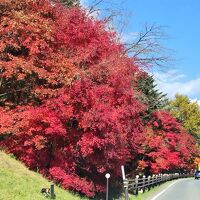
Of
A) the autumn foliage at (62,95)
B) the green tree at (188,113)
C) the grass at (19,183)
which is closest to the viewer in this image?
the grass at (19,183)

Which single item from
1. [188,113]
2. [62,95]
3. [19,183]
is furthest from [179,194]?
[188,113]

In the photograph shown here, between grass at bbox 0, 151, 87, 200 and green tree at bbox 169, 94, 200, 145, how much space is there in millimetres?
93127

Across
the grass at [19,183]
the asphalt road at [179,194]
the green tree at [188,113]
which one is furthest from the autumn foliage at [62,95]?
the green tree at [188,113]

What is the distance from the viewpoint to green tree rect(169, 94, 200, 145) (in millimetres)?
108375

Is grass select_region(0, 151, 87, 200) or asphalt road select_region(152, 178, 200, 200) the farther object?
asphalt road select_region(152, 178, 200, 200)

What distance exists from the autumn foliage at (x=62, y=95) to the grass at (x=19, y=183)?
0.96 meters

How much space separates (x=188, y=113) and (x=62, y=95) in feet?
318

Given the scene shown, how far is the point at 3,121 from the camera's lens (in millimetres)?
16578

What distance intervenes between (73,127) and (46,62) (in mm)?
2821

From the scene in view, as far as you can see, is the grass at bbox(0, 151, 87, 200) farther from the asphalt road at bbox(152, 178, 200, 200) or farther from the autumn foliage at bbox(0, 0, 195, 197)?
the asphalt road at bbox(152, 178, 200, 200)

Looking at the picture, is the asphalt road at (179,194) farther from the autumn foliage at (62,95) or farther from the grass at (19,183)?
the grass at (19,183)

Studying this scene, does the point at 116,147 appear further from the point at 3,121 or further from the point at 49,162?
the point at 3,121

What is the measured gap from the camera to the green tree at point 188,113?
4267 inches

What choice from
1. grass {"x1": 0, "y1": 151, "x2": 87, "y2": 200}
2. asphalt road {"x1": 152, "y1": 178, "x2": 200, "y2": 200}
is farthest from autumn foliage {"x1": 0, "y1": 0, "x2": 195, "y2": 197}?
asphalt road {"x1": 152, "y1": 178, "x2": 200, "y2": 200}
